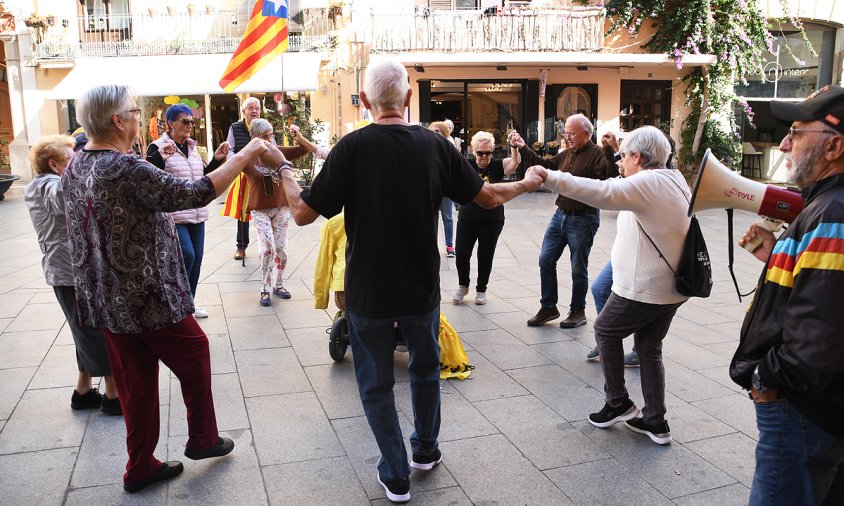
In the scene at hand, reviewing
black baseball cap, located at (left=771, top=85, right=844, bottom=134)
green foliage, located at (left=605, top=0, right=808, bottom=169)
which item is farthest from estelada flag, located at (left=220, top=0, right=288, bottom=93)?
green foliage, located at (left=605, top=0, right=808, bottom=169)

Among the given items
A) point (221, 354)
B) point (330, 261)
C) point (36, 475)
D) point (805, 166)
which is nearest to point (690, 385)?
point (330, 261)

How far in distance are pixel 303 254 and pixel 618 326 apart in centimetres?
620

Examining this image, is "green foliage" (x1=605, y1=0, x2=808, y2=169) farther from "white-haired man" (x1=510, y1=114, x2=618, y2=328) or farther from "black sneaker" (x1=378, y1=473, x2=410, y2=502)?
"black sneaker" (x1=378, y1=473, x2=410, y2=502)

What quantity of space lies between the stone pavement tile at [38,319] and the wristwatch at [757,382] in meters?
5.54

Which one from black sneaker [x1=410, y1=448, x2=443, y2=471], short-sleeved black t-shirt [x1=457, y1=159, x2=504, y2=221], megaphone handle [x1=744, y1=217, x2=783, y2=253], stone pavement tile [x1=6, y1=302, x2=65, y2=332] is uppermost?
megaphone handle [x1=744, y1=217, x2=783, y2=253]

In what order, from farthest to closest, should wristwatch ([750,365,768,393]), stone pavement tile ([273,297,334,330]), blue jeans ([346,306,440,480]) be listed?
stone pavement tile ([273,297,334,330]) < blue jeans ([346,306,440,480]) < wristwatch ([750,365,768,393])

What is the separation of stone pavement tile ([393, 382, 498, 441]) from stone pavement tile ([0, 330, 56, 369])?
276 centimetres

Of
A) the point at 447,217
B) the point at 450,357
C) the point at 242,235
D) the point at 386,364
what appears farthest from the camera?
the point at 447,217

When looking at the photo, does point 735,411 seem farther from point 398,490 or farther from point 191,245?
point 191,245

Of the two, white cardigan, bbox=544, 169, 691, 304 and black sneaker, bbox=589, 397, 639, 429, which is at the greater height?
white cardigan, bbox=544, 169, 691, 304

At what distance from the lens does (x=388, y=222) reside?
2.92m

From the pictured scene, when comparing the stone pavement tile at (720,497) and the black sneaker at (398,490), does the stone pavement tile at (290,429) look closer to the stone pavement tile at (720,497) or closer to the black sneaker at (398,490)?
the black sneaker at (398,490)

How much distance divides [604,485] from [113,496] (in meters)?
2.33

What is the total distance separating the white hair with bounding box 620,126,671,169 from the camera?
147 inches
